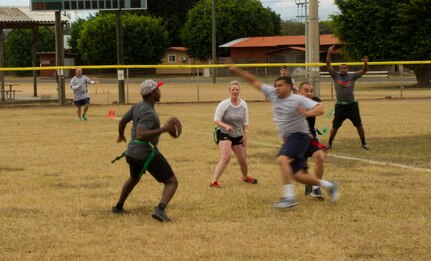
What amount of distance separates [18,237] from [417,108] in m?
21.8

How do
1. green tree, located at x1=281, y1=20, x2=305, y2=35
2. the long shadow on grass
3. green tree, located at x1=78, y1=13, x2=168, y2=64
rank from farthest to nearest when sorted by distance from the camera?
green tree, located at x1=281, y1=20, x2=305, y2=35, green tree, located at x1=78, y1=13, x2=168, y2=64, the long shadow on grass

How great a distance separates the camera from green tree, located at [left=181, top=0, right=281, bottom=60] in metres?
84.7

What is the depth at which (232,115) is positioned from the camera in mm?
10383

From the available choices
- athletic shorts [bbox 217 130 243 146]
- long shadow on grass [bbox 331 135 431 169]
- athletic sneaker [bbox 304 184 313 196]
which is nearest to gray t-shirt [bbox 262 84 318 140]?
athletic sneaker [bbox 304 184 313 196]

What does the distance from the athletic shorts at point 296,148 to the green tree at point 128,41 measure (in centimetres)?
7176

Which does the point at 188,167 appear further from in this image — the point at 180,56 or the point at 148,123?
the point at 180,56

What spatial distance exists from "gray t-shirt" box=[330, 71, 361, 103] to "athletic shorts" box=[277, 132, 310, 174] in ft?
21.2

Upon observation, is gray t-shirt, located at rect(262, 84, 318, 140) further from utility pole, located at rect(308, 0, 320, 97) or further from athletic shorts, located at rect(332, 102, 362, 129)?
utility pole, located at rect(308, 0, 320, 97)

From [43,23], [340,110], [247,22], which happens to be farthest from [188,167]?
[247,22]

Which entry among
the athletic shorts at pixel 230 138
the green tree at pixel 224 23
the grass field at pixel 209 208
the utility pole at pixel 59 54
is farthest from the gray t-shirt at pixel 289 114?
the green tree at pixel 224 23

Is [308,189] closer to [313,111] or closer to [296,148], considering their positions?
[296,148]

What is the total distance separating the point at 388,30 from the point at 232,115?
38397 millimetres

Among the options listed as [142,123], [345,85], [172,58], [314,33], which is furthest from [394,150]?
[172,58]

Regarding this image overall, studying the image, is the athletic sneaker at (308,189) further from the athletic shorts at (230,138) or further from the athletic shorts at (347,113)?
the athletic shorts at (347,113)
